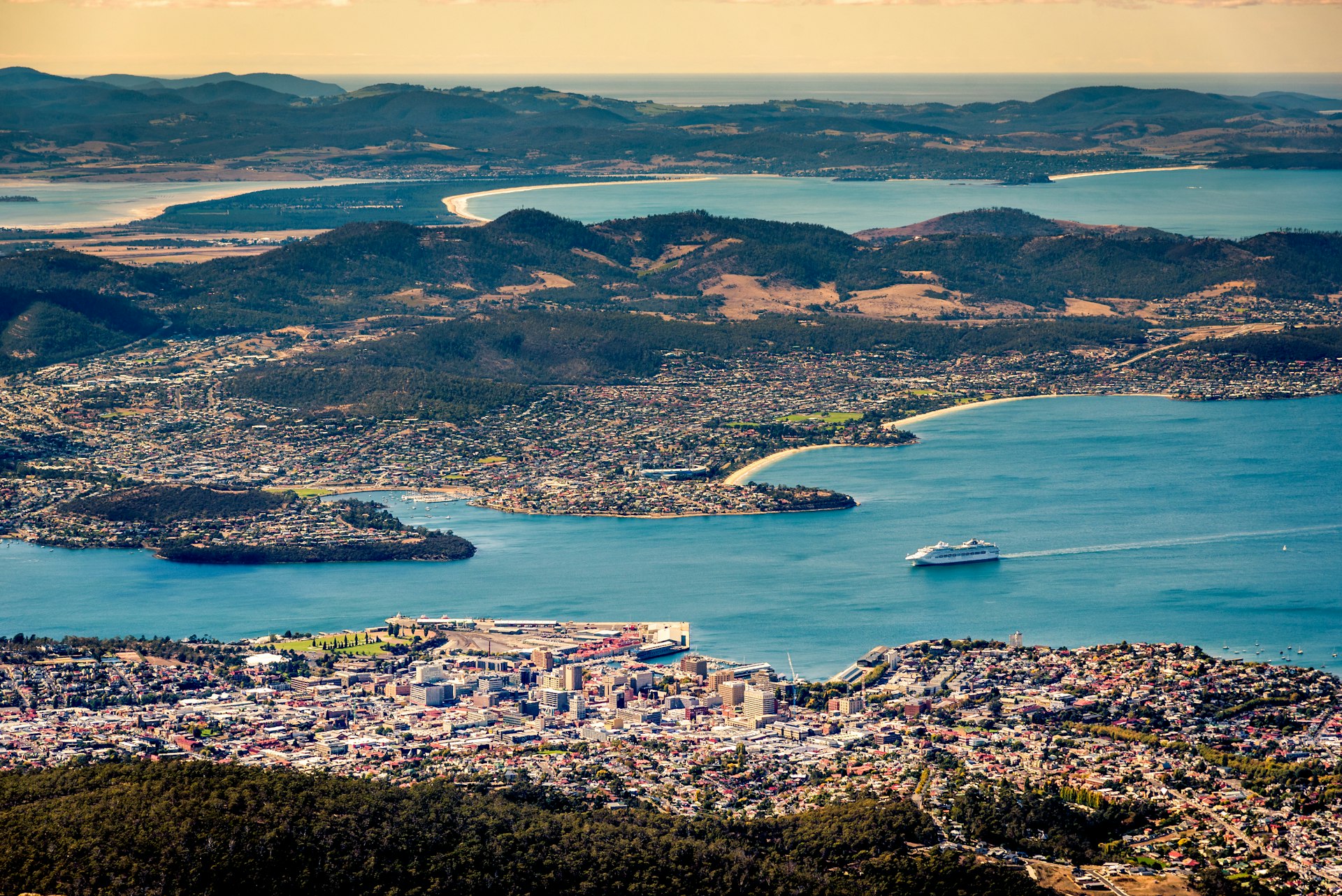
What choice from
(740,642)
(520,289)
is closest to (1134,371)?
(520,289)

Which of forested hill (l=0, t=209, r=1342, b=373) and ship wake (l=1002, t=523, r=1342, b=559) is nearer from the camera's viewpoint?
ship wake (l=1002, t=523, r=1342, b=559)

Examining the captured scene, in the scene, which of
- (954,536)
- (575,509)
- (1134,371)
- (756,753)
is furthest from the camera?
(1134,371)

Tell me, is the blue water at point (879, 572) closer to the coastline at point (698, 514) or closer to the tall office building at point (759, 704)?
the coastline at point (698, 514)

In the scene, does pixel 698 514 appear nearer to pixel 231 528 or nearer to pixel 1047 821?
pixel 231 528

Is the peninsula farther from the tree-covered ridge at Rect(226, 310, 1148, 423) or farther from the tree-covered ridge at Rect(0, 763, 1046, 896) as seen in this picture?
the tree-covered ridge at Rect(0, 763, 1046, 896)

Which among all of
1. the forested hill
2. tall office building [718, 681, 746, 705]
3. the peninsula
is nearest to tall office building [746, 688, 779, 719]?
tall office building [718, 681, 746, 705]

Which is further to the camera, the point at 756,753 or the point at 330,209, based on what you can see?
the point at 330,209

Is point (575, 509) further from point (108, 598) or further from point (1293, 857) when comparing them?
point (1293, 857)
